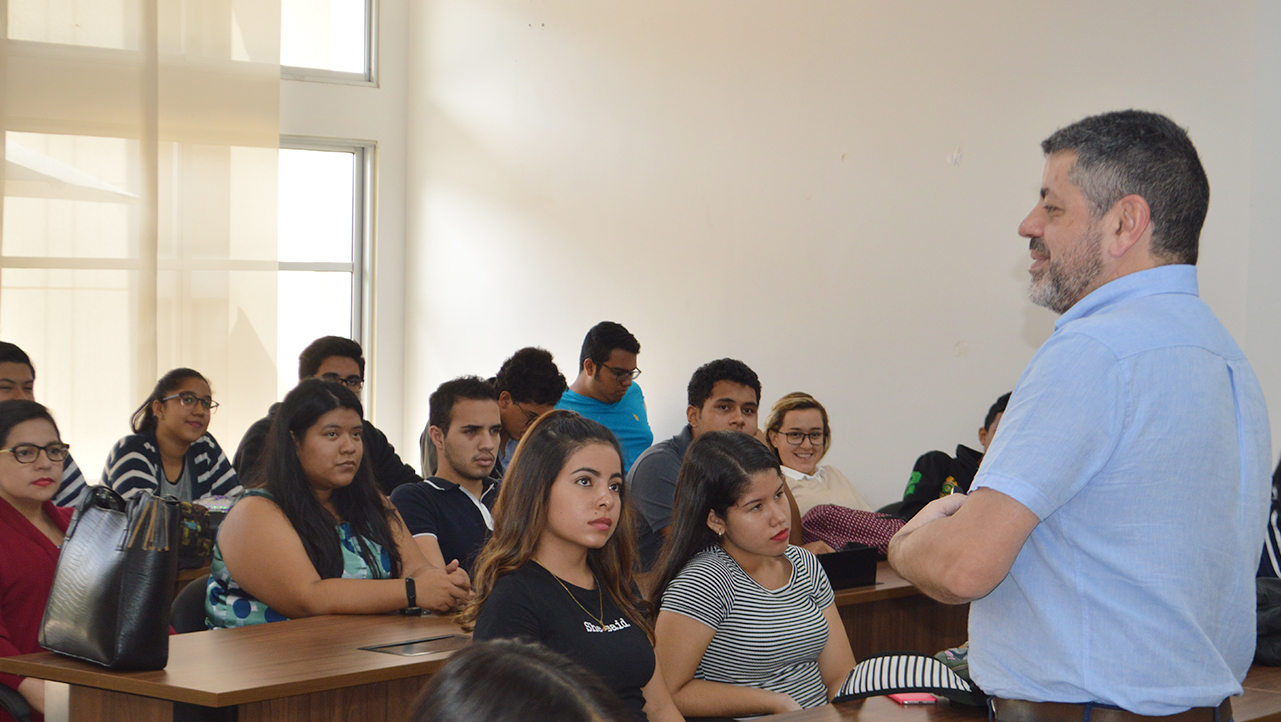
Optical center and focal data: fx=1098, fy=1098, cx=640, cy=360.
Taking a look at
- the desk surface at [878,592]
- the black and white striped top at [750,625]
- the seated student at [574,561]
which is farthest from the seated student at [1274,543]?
the seated student at [574,561]

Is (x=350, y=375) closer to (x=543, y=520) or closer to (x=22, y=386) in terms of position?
(x=22, y=386)

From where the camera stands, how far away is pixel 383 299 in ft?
24.9

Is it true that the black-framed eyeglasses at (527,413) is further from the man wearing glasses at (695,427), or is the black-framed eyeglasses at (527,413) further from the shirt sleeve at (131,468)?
the shirt sleeve at (131,468)

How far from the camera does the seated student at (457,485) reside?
3285mm

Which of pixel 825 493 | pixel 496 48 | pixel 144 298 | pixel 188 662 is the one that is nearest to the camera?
pixel 188 662

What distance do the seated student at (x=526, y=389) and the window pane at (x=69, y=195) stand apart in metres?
3.01

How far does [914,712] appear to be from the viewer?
2.04 meters

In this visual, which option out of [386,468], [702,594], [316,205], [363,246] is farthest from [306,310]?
[702,594]

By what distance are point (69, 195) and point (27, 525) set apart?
414 centimetres

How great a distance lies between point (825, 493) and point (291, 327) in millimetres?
4331

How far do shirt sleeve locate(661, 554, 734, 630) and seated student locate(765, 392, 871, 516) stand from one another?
1.76 meters

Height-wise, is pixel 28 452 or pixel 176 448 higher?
pixel 28 452

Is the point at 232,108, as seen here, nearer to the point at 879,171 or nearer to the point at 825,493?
the point at 879,171

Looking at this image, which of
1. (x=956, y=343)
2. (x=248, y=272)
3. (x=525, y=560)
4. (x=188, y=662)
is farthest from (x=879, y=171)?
(x=248, y=272)
